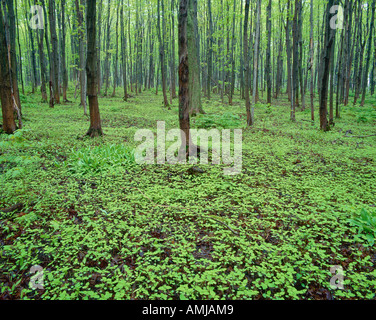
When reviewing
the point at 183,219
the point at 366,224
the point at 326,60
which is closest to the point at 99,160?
the point at 183,219

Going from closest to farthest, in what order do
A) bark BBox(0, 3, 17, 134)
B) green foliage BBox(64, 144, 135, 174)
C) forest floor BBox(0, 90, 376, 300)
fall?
forest floor BBox(0, 90, 376, 300)
green foliage BBox(64, 144, 135, 174)
bark BBox(0, 3, 17, 134)

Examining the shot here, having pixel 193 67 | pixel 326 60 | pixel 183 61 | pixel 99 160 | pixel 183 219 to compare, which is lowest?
pixel 183 219

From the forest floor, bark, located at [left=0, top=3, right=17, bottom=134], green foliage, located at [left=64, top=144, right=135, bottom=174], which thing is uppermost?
bark, located at [left=0, top=3, right=17, bottom=134]

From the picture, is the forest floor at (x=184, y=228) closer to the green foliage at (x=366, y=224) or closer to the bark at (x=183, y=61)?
the green foliage at (x=366, y=224)

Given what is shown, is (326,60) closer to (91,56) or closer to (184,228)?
(91,56)

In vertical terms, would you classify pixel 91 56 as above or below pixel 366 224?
above

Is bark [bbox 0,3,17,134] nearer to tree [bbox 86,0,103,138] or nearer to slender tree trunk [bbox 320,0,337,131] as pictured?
tree [bbox 86,0,103,138]

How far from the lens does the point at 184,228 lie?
334cm

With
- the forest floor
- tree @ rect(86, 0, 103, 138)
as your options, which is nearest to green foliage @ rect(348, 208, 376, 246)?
the forest floor

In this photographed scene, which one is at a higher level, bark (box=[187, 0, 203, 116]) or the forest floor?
bark (box=[187, 0, 203, 116])

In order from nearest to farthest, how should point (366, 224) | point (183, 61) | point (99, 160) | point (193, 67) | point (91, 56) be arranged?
1. point (366, 224)
2. point (183, 61)
3. point (99, 160)
4. point (91, 56)
5. point (193, 67)

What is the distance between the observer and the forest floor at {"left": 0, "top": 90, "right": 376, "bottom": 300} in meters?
2.36

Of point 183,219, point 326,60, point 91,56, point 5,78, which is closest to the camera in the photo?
point 183,219

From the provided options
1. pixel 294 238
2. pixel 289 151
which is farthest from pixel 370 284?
pixel 289 151
